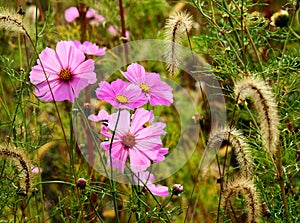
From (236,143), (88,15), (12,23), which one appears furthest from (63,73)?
(88,15)

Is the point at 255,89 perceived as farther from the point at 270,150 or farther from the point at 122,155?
the point at 122,155

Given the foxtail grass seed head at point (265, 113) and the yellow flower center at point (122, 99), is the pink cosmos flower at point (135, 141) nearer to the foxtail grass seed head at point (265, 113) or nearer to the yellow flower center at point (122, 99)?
the yellow flower center at point (122, 99)

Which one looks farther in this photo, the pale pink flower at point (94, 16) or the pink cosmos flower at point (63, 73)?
the pale pink flower at point (94, 16)

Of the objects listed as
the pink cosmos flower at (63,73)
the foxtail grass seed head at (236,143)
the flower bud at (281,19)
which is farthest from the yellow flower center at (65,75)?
the flower bud at (281,19)

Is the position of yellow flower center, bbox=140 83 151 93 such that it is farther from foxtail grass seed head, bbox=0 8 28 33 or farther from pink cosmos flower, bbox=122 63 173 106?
foxtail grass seed head, bbox=0 8 28 33

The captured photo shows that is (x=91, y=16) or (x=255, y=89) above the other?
(x=91, y=16)

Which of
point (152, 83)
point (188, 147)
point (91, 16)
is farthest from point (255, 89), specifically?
point (91, 16)

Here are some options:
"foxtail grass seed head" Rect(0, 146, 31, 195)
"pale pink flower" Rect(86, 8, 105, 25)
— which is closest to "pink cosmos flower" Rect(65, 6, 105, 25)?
"pale pink flower" Rect(86, 8, 105, 25)
